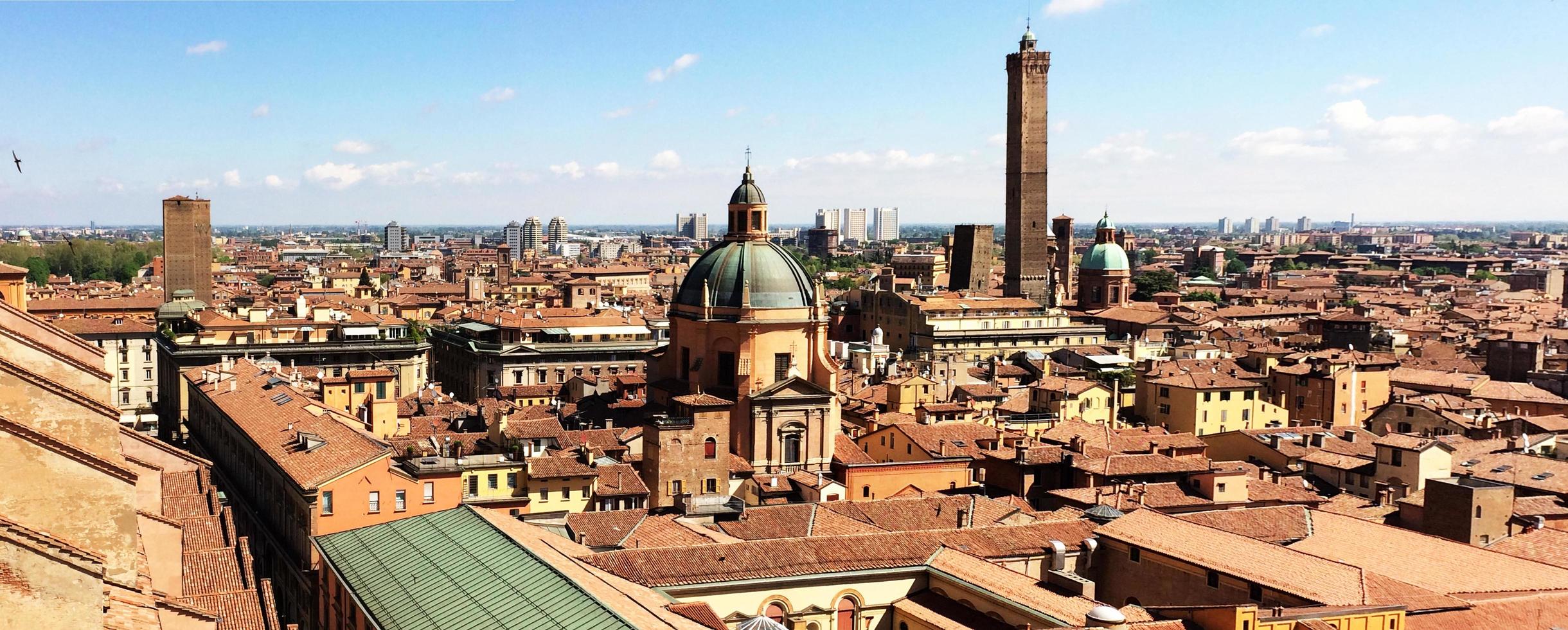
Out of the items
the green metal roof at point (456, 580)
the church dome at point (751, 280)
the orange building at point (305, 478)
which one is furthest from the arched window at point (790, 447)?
the green metal roof at point (456, 580)

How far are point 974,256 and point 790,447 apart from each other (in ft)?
259

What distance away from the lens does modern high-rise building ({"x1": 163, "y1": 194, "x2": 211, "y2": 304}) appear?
100062 millimetres

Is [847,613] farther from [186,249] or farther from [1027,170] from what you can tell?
[186,249]

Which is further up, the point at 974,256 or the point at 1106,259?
the point at 1106,259

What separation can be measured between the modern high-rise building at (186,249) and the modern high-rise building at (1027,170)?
183ft

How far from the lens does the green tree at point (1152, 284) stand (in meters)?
125

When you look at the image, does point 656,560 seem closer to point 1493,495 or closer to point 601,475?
point 601,475

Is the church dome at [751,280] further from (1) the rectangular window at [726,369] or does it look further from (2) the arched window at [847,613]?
(2) the arched window at [847,613]

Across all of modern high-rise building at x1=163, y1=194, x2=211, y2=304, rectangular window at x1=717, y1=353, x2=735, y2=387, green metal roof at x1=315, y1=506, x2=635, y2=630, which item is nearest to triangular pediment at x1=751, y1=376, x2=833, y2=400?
rectangular window at x1=717, y1=353, x2=735, y2=387

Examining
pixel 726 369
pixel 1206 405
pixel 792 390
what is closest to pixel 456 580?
pixel 792 390

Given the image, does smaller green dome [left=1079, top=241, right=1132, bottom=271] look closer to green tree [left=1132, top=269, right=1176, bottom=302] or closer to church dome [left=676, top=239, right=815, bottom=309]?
green tree [left=1132, top=269, right=1176, bottom=302]

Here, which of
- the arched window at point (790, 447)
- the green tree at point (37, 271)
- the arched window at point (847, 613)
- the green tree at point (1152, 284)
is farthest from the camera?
the green tree at point (37, 271)

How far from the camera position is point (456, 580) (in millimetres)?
23047

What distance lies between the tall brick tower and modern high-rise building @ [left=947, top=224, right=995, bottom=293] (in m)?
17.7
